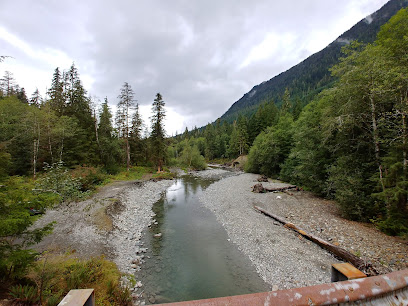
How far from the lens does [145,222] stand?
11.5 meters

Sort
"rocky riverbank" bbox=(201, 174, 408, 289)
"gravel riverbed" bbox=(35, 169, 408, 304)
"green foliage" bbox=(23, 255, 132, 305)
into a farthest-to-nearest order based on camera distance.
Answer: "gravel riverbed" bbox=(35, 169, 408, 304), "rocky riverbank" bbox=(201, 174, 408, 289), "green foliage" bbox=(23, 255, 132, 305)

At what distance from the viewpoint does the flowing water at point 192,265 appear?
5.96m

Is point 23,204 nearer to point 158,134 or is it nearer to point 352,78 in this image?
point 352,78

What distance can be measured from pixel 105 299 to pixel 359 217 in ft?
40.1

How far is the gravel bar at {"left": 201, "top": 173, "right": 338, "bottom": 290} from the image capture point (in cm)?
624

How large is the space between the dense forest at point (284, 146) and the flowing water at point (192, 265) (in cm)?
212

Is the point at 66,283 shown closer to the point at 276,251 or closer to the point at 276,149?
the point at 276,251

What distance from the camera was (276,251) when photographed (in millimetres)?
7805

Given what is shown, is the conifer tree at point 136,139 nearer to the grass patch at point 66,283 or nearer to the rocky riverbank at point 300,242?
the rocky riverbank at point 300,242

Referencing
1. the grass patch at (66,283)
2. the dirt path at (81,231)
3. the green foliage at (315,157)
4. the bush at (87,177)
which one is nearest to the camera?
the grass patch at (66,283)

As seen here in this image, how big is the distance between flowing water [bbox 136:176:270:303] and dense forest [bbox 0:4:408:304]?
6.96 ft

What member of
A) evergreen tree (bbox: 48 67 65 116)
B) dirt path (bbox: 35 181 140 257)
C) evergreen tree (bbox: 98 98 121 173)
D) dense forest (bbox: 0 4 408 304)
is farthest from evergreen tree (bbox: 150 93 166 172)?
dirt path (bbox: 35 181 140 257)

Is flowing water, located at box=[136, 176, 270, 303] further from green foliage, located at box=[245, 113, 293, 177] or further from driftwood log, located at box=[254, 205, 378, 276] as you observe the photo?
green foliage, located at box=[245, 113, 293, 177]

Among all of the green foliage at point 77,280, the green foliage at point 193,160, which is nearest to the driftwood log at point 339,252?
the green foliage at point 77,280
